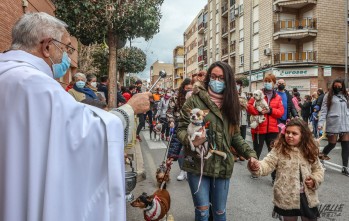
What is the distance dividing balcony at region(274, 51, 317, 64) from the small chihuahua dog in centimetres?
2792

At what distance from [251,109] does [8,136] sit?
5449 millimetres

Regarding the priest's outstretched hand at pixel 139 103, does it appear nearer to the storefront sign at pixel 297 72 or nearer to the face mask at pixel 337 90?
the face mask at pixel 337 90

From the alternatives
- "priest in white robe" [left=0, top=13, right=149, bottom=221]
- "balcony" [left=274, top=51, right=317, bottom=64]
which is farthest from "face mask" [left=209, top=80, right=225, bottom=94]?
"balcony" [left=274, top=51, right=317, bottom=64]

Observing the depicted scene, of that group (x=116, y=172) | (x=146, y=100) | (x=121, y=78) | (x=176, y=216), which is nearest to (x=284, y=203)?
(x=176, y=216)

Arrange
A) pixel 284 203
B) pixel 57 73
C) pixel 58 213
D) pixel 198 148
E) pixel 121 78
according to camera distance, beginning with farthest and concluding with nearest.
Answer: pixel 121 78 < pixel 284 203 < pixel 198 148 < pixel 57 73 < pixel 58 213

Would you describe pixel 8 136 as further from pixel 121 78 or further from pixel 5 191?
pixel 121 78

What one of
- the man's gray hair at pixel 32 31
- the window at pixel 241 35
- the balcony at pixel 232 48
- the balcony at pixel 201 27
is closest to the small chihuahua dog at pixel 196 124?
the man's gray hair at pixel 32 31

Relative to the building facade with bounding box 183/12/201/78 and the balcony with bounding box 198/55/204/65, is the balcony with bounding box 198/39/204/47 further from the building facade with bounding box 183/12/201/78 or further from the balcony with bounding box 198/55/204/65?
the building facade with bounding box 183/12/201/78

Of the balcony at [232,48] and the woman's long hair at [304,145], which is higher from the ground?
the balcony at [232,48]

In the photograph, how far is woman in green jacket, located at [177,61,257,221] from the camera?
3.06 meters

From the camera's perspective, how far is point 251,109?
6.35 meters

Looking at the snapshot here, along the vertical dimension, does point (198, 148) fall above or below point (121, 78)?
below

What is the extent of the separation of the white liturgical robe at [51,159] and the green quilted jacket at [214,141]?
1790mm

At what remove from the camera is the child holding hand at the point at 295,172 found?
129 inches
